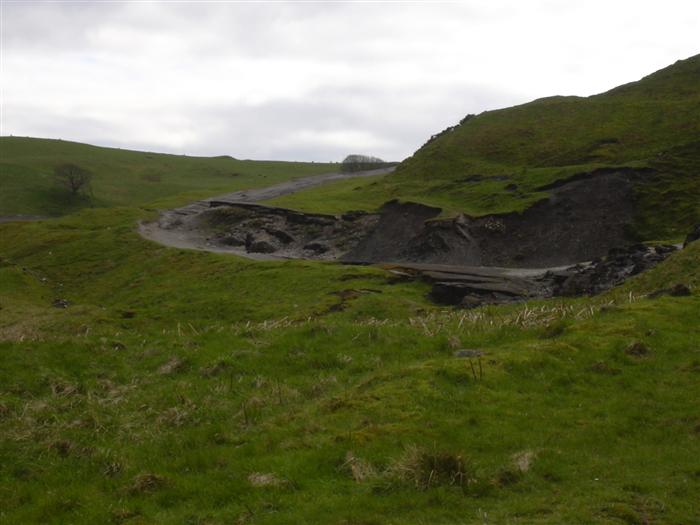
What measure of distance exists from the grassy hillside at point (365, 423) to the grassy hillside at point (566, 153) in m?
50.4

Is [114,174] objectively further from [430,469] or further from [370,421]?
[430,469]

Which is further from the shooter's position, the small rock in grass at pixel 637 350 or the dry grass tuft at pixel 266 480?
the small rock in grass at pixel 637 350

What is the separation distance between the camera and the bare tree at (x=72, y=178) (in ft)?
439

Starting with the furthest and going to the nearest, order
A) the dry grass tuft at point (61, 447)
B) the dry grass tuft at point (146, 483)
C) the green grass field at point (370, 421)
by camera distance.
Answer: the dry grass tuft at point (61, 447), the dry grass tuft at point (146, 483), the green grass field at point (370, 421)

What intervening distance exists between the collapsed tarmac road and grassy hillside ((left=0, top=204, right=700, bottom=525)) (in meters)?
25.0

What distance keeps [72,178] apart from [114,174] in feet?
89.7

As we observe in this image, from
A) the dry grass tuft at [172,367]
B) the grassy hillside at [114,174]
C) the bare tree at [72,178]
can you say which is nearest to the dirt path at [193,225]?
the grassy hillside at [114,174]

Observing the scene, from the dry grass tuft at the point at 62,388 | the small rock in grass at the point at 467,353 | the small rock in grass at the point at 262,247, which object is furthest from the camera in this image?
the small rock in grass at the point at 262,247

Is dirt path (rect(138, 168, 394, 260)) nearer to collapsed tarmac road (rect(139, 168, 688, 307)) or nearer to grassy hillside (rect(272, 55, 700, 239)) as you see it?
collapsed tarmac road (rect(139, 168, 688, 307))

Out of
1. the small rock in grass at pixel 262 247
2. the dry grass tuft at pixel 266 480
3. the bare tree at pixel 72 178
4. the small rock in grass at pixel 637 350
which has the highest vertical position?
the bare tree at pixel 72 178

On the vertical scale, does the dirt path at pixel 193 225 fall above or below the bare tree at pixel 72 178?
below

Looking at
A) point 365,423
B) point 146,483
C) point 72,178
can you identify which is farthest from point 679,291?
point 72,178

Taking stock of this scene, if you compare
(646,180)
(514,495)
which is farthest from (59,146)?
(514,495)

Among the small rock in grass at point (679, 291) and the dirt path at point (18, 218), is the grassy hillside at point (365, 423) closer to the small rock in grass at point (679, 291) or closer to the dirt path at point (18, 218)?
the small rock in grass at point (679, 291)
